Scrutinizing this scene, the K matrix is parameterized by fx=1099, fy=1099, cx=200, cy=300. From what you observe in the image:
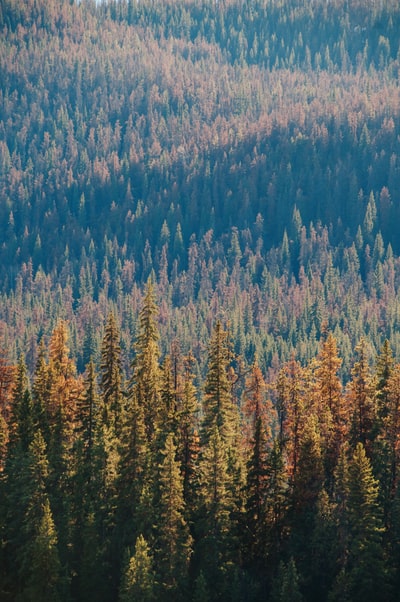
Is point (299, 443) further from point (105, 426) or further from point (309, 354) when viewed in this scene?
point (309, 354)

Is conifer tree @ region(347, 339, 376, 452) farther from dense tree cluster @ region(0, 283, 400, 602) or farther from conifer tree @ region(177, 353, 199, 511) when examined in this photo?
conifer tree @ region(177, 353, 199, 511)

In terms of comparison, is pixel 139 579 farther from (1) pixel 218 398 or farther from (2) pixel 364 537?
(1) pixel 218 398

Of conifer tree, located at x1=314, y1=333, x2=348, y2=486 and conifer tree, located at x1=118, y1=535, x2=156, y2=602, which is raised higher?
conifer tree, located at x1=314, y1=333, x2=348, y2=486

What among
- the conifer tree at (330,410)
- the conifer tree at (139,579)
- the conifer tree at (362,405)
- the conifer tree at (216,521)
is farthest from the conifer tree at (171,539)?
the conifer tree at (362,405)

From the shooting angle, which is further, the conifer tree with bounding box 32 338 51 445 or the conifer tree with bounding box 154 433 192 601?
the conifer tree with bounding box 32 338 51 445

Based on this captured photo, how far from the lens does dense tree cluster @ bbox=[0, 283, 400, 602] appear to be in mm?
63781

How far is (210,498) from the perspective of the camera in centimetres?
6612

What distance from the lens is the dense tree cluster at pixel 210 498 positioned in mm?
63781

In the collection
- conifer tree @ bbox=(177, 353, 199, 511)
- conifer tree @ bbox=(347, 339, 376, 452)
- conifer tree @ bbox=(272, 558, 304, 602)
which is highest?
conifer tree @ bbox=(347, 339, 376, 452)

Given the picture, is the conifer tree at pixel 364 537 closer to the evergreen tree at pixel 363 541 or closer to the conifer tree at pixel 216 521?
the evergreen tree at pixel 363 541

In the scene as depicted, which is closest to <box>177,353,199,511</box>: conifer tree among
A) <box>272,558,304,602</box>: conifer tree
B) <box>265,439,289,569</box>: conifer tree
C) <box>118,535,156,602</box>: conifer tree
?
<box>265,439,289,569</box>: conifer tree

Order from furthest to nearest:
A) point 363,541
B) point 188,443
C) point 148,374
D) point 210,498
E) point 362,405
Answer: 1. point 148,374
2. point 188,443
3. point 362,405
4. point 210,498
5. point 363,541

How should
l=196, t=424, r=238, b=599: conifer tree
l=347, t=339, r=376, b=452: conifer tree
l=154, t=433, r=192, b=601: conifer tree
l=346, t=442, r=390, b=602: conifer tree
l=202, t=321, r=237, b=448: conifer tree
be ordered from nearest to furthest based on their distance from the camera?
l=346, t=442, r=390, b=602: conifer tree, l=154, t=433, r=192, b=601: conifer tree, l=196, t=424, r=238, b=599: conifer tree, l=347, t=339, r=376, b=452: conifer tree, l=202, t=321, r=237, b=448: conifer tree

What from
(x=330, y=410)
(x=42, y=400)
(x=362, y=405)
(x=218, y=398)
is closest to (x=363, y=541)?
(x=362, y=405)
